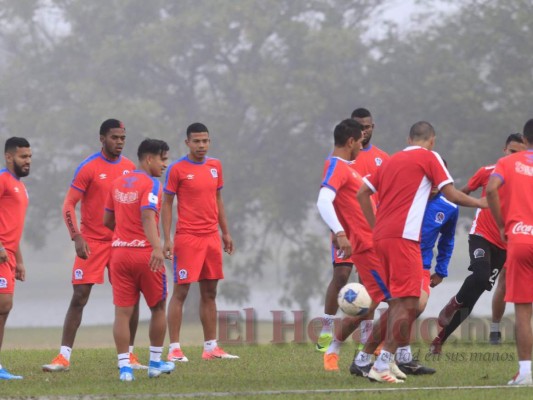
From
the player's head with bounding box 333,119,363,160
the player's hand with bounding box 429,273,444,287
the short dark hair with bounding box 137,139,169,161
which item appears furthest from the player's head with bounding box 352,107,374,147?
the short dark hair with bounding box 137,139,169,161

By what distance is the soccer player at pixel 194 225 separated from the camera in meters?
14.0

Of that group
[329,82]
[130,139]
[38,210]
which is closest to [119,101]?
[130,139]

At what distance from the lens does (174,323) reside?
1395 centimetres

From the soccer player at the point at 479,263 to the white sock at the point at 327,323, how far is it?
47.9 inches

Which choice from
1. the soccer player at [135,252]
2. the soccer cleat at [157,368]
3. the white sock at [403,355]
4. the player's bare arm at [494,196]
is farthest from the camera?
the white sock at [403,355]

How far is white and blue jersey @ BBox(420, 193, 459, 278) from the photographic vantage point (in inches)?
521

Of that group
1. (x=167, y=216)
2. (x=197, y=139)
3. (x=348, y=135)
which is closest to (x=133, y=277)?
(x=167, y=216)

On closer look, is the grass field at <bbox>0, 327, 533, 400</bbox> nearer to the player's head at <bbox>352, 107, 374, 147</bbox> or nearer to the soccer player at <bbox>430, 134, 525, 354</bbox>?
the soccer player at <bbox>430, 134, 525, 354</bbox>

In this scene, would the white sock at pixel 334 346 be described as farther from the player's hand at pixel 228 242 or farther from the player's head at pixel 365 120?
the player's head at pixel 365 120

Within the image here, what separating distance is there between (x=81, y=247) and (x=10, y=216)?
0.86 metres

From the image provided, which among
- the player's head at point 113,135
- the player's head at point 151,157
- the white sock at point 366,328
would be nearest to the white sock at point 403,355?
the white sock at point 366,328

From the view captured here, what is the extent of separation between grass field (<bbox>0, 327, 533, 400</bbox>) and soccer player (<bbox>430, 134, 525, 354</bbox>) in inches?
15.0

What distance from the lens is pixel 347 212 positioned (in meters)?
12.1

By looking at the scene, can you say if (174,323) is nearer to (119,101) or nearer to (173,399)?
(173,399)
